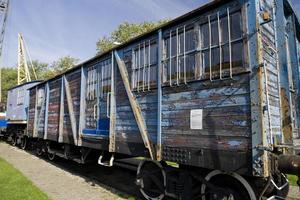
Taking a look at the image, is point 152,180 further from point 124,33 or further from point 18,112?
point 124,33

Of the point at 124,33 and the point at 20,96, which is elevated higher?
the point at 124,33

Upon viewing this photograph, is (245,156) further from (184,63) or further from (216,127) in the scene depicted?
(184,63)

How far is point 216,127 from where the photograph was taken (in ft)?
13.8

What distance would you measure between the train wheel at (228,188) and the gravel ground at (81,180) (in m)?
2.41

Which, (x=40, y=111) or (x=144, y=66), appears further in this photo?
(x=40, y=111)

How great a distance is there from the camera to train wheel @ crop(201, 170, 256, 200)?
4055mm

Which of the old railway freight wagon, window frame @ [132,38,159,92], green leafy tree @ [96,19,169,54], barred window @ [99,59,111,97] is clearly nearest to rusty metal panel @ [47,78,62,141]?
barred window @ [99,59,111,97]

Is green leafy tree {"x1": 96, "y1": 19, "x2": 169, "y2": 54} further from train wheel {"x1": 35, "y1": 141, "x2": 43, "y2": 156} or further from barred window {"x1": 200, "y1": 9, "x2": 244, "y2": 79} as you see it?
barred window {"x1": 200, "y1": 9, "x2": 244, "y2": 79}

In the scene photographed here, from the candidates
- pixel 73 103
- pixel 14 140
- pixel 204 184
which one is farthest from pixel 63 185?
pixel 14 140

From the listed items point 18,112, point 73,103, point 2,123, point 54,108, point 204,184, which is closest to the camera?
point 204,184

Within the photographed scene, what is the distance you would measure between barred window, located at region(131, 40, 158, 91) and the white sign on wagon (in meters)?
1.29

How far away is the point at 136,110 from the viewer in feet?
19.2

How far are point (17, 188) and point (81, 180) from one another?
6.03 feet

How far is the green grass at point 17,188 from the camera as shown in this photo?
6148 millimetres
